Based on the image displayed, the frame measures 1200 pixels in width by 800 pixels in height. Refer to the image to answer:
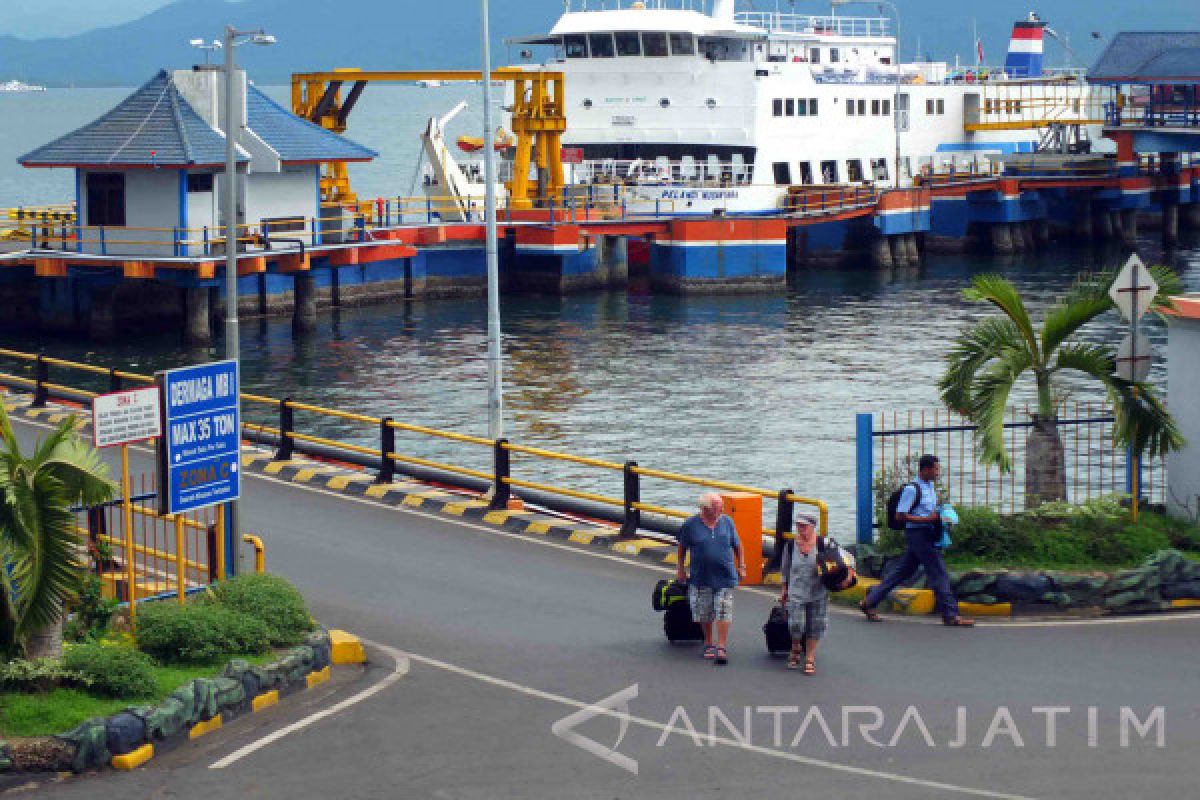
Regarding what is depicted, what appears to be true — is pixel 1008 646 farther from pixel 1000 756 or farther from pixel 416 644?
pixel 416 644

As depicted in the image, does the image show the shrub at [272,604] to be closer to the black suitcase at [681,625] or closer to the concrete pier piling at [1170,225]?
the black suitcase at [681,625]

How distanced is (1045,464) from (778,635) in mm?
4892

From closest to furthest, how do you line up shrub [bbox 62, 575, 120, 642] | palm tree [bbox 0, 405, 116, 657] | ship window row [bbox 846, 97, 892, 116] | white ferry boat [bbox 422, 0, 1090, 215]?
palm tree [bbox 0, 405, 116, 657] < shrub [bbox 62, 575, 120, 642] < white ferry boat [bbox 422, 0, 1090, 215] < ship window row [bbox 846, 97, 892, 116]

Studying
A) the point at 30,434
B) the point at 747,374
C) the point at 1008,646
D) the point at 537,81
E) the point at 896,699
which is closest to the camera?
the point at 896,699

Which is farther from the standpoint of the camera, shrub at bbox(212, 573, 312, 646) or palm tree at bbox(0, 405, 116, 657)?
shrub at bbox(212, 573, 312, 646)

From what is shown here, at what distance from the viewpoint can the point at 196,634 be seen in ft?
48.2

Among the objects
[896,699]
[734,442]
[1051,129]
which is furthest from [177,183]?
[1051,129]

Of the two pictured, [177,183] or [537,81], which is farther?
[537,81]

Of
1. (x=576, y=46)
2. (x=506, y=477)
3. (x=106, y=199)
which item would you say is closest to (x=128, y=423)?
(x=506, y=477)

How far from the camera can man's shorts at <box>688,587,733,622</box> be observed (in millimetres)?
15383

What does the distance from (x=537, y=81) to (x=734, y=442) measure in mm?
26561

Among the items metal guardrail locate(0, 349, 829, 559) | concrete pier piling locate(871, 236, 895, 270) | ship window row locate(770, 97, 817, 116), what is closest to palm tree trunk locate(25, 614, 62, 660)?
metal guardrail locate(0, 349, 829, 559)

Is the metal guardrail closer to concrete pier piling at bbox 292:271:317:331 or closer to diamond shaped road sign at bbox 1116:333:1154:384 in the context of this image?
diamond shaped road sign at bbox 1116:333:1154:384

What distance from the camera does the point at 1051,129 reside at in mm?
83250
